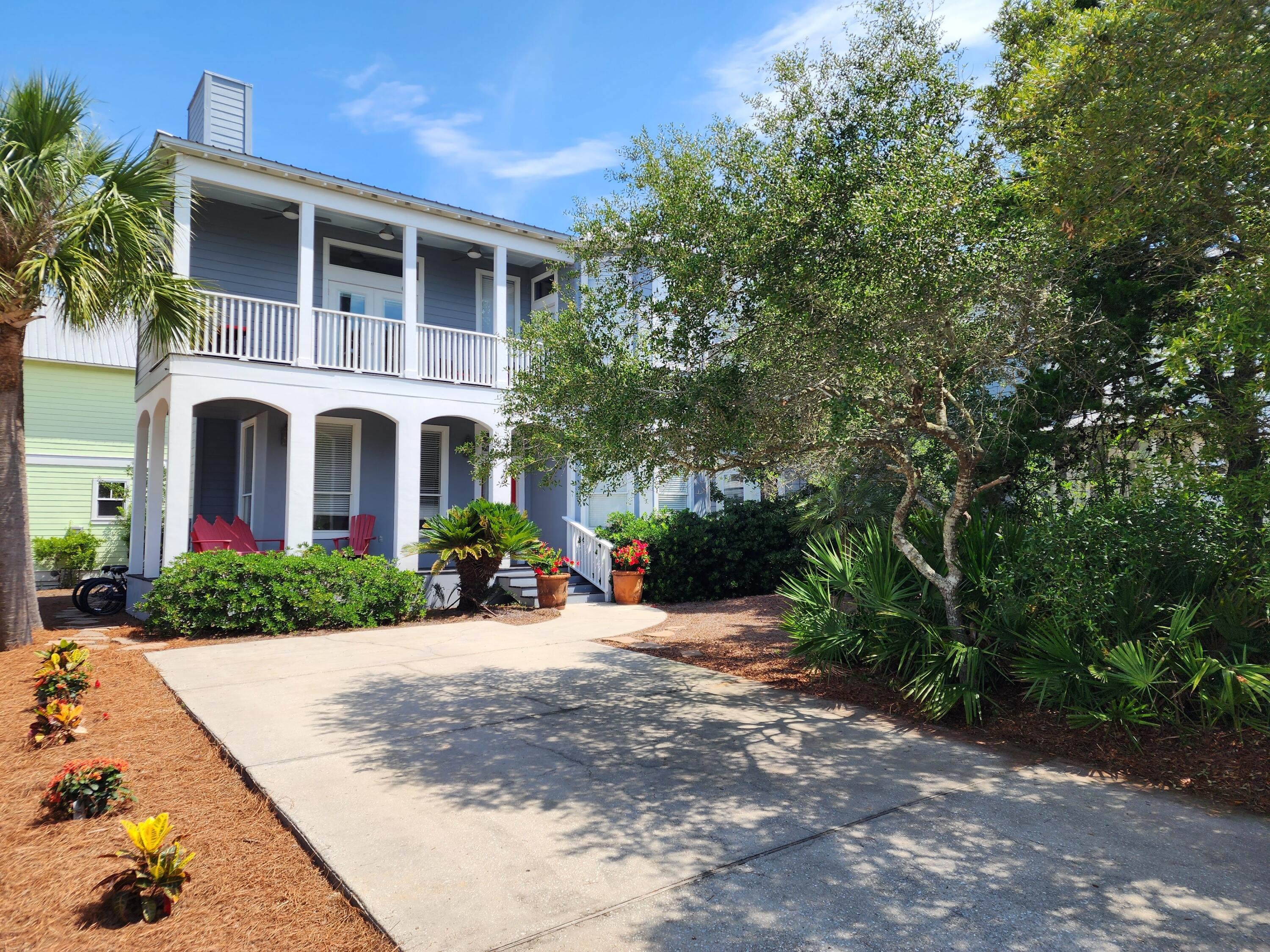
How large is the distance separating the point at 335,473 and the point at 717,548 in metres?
7.15

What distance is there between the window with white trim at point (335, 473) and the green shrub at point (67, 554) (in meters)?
7.21

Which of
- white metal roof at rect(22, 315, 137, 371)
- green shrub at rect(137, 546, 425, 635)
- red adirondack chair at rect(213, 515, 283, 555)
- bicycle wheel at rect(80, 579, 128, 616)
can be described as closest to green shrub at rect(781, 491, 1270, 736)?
green shrub at rect(137, 546, 425, 635)

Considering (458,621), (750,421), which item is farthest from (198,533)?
(750,421)

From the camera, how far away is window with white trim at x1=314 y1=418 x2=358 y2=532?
14055mm

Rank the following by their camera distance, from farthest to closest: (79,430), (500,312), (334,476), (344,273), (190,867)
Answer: (79,430) → (334,476) → (344,273) → (500,312) → (190,867)

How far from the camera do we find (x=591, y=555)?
538 inches

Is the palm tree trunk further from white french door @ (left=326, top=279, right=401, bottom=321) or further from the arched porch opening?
white french door @ (left=326, top=279, right=401, bottom=321)

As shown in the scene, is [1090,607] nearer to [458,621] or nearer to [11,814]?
[11,814]

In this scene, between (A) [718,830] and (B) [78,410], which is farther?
(B) [78,410]

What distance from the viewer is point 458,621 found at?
11.3 m

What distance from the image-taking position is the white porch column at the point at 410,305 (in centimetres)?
1252

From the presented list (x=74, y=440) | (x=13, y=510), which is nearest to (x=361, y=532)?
(x=13, y=510)

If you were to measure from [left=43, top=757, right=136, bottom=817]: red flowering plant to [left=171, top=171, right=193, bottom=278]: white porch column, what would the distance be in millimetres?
8396

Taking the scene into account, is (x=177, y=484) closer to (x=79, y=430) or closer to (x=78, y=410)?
(x=79, y=430)
